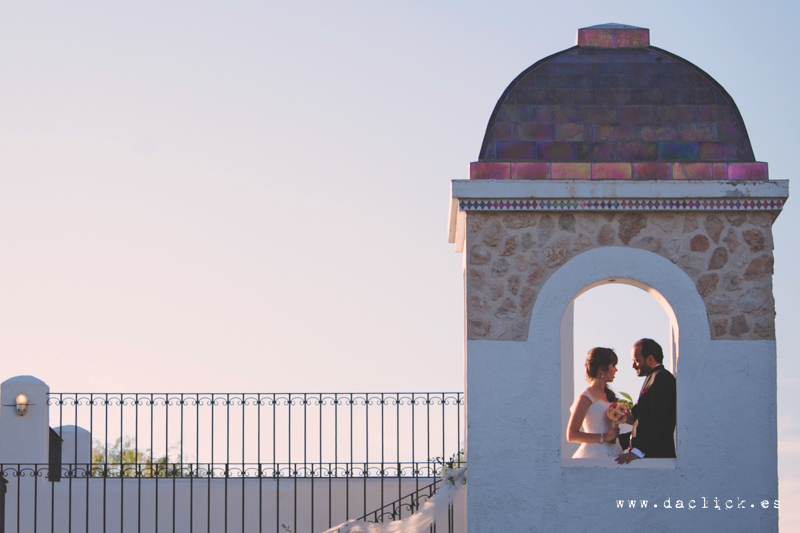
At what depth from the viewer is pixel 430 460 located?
10.7 metres

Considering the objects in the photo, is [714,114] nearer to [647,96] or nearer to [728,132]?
[728,132]

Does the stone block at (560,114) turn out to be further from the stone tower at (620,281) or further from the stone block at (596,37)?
the stone block at (596,37)

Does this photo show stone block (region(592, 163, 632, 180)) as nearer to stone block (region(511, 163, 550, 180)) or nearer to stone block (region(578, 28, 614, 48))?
stone block (region(511, 163, 550, 180))

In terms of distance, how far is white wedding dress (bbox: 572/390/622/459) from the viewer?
26.7 feet

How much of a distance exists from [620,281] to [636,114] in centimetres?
131

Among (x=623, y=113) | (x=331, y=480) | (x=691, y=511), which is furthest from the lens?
(x=331, y=480)

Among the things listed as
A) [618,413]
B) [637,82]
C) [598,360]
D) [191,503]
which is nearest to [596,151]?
[637,82]

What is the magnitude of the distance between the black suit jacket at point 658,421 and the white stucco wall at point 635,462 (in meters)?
0.16

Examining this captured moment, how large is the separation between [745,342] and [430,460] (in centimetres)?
388

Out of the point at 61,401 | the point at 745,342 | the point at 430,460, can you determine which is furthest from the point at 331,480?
the point at 745,342

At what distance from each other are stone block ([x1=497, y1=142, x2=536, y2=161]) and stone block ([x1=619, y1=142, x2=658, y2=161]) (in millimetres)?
677

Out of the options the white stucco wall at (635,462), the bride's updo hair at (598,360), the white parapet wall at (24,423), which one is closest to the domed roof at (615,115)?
the white stucco wall at (635,462)

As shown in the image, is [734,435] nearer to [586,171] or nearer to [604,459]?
[604,459]

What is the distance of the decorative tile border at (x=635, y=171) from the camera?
7.96 metres
